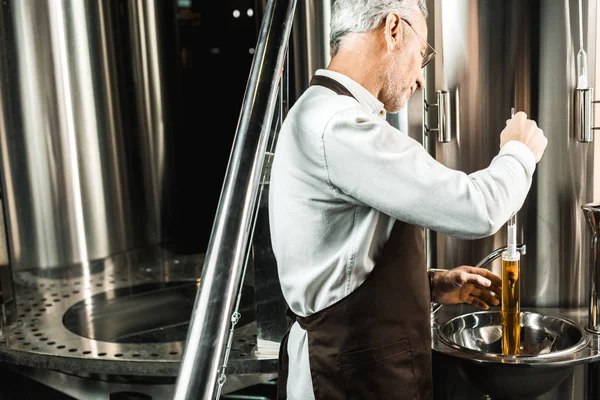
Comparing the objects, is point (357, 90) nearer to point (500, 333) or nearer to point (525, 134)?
point (525, 134)

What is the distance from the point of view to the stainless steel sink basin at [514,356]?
1.57 metres

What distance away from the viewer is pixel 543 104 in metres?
1.82

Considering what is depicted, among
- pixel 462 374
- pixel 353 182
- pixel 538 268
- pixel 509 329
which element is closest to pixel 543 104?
pixel 538 268

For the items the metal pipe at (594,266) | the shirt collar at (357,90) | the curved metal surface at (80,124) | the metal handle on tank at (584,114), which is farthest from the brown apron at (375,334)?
the curved metal surface at (80,124)

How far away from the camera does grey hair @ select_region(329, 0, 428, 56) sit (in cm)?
134

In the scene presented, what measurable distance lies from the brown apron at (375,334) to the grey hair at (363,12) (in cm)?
11

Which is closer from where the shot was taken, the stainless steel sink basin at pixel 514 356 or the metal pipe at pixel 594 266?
the stainless steel sink basin at pixel 514 356

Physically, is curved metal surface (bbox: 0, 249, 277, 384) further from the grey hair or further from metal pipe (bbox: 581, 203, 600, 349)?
the grey hair

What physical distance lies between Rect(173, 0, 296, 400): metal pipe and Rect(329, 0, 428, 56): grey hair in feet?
0.33

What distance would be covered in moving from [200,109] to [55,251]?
103 cm

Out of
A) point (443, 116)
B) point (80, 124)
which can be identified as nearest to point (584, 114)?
point (443, 116)

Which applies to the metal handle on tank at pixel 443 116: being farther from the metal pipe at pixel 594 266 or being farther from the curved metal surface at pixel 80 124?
the curved metal surface at pixel 80 124

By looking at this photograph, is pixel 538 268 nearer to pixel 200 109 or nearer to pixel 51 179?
pixel 51 179

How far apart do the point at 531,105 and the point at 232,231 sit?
111 centimetres
